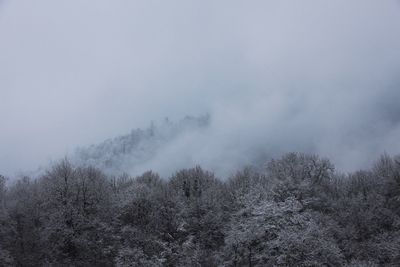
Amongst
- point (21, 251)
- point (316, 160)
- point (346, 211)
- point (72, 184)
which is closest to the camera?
point (21, 251)

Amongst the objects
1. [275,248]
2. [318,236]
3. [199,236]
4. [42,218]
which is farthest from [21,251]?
[318,236]

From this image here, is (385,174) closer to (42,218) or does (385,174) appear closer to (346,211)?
(346,211)

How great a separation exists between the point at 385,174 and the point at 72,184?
62.0 meters

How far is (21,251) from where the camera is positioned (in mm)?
55031

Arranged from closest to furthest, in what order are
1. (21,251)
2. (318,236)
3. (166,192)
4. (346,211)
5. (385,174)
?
(318,236), (21,251), (346,211), (166,192), (385,174)

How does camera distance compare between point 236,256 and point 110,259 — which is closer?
point 236,256

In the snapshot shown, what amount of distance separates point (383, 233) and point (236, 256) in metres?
28.8

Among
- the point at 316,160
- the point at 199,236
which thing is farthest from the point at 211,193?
the point at 316,160

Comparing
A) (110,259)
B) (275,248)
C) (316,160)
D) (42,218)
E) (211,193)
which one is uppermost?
(316,160)

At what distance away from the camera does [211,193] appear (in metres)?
79.6

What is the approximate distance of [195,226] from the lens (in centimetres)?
6788

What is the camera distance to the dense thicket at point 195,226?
39094mm

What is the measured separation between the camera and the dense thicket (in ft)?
128

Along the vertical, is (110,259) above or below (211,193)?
below
